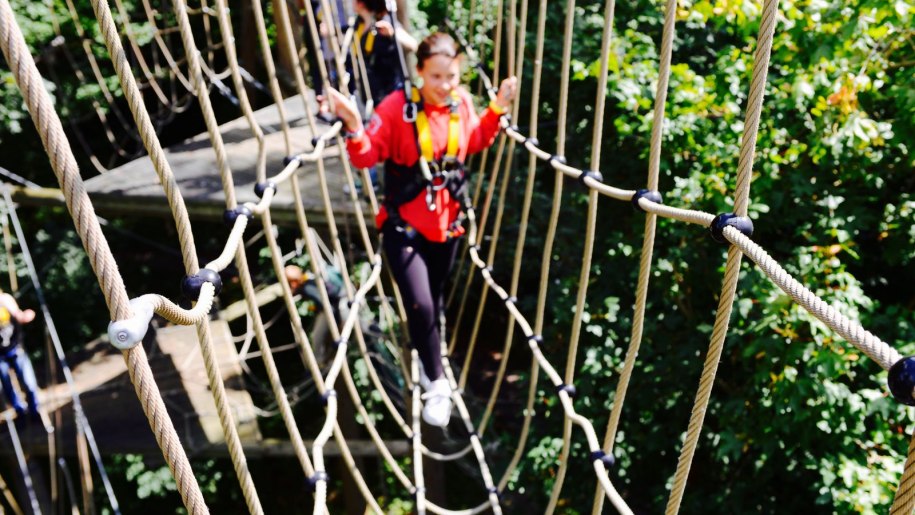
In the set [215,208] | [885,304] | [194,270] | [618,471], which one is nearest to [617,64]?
[885,304]

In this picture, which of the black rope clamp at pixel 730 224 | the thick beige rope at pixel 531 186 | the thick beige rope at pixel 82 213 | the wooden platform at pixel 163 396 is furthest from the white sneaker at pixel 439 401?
the wooden platform at pixel 163 396

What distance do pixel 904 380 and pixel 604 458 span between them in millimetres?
805

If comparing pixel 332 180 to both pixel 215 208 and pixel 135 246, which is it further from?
pixel 135 246

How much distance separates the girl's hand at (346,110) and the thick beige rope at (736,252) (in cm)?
82

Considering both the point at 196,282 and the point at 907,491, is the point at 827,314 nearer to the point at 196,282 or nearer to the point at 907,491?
the point at 907,491

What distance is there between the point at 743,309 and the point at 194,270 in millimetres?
1609

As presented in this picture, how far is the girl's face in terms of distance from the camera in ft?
5.37

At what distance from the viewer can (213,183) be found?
302cm

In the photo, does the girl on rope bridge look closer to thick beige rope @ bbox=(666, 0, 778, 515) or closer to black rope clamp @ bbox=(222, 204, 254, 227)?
black rope clamp @ bbox=(222, 204, 254, 227)

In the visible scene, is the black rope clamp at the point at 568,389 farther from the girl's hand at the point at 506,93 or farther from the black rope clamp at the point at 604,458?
the girl's hand at the point at 506,93

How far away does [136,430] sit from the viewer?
3848 millimetres

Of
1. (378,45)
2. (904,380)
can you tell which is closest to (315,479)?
(904,380)

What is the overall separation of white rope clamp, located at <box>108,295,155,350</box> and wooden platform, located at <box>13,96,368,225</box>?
2162mm

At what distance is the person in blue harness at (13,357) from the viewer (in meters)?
3.19
